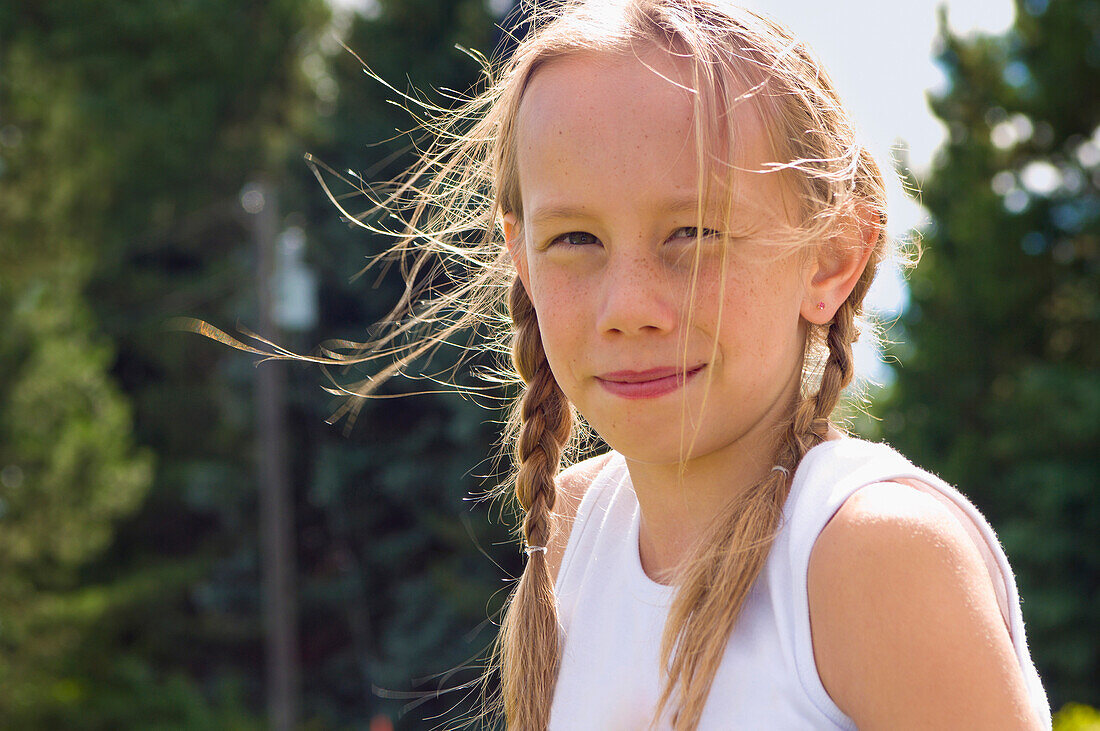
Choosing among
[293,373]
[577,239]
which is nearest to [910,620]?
[577,239]

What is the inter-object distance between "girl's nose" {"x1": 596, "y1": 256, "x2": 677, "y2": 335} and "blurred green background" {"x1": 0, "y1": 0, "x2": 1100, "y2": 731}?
4455 mm

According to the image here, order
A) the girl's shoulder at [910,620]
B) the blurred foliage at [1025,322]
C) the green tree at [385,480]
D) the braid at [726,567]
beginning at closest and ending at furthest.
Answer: the girl's shoulder at [910,620]
the braid at [726,567]
the blurred foliage at [1025,322]
the green tree at [385,480]

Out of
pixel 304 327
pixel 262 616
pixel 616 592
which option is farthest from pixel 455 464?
pixel 616 592

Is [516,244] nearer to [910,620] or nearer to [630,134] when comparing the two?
[630,134]

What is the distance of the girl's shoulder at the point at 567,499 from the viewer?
159cm

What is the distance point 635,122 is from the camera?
114cm

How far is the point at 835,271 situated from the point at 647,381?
0.27 meters

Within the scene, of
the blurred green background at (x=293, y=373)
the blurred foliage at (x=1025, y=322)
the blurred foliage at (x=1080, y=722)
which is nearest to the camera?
the blurred foliage at (x=1080, y=722)

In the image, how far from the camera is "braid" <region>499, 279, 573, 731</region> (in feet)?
4.59

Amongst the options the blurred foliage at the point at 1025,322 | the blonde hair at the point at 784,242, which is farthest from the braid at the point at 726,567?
the blurred foliage at the point at 1025,322

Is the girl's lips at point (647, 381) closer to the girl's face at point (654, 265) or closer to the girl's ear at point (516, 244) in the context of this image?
the girl's face at point (654, 265)

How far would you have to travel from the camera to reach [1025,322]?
910 centimetres

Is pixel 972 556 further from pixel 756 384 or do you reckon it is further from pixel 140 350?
pixel 140 350

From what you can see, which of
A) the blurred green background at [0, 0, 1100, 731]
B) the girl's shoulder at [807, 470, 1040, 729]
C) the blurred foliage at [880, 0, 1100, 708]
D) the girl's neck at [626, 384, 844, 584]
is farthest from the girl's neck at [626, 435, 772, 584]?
the blurred foliage at [880, 0, 1100, 708]
